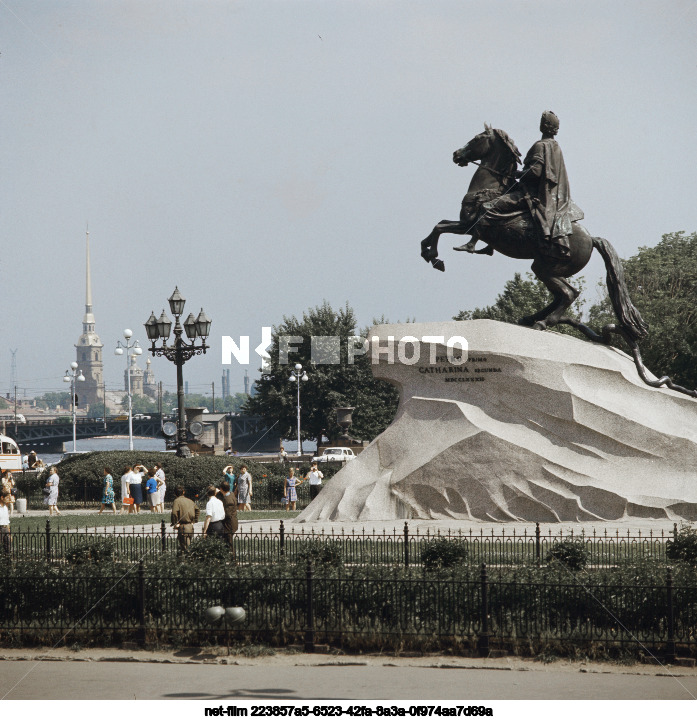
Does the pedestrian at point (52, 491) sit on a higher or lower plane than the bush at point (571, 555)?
higher

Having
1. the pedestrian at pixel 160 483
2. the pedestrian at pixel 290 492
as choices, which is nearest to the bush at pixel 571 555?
the pedestrian at pixel 290 492

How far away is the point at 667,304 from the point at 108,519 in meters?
25.4

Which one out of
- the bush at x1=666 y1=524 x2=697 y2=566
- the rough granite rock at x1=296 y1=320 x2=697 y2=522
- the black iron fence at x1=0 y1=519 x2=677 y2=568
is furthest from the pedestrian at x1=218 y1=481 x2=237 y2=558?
the bush at x1=666 y1=524 x2=697 y2=566

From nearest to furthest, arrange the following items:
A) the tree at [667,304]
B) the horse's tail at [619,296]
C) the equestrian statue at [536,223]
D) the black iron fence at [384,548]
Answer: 1. the black iron fence at [384,548]
2. the equestrian statue at [536,223]
3. the horse's tail at [619,296]
4. the tree at [667,304]

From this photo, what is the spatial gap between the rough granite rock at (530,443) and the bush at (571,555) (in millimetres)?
5432

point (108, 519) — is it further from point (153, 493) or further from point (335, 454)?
point (335, 454)

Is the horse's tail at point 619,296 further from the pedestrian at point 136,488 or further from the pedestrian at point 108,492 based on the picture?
the pedestrian at point 108,492

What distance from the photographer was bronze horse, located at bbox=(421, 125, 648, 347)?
20.1 meters

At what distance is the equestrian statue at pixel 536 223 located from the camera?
19.8 m

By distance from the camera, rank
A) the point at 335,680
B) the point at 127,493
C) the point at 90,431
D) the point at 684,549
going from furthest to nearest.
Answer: the point at 90,431, the point at 127,493, the point at 684,549, the point at 335,680

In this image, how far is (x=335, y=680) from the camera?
362 inches

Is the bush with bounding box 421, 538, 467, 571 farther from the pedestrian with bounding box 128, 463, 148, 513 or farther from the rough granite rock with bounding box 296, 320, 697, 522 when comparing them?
the pedestrian with bounding box 128, 463, 148, 513

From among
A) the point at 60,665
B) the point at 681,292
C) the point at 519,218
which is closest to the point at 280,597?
the point at 60,665

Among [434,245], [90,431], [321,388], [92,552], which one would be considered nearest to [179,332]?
[434,245]
